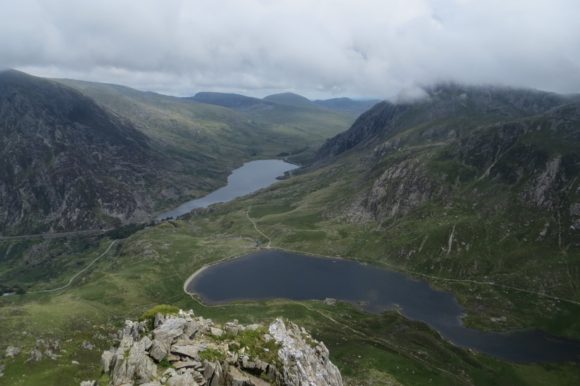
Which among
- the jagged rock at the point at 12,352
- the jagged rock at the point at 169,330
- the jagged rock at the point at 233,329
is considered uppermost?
the jagged rock at the point at 169,330

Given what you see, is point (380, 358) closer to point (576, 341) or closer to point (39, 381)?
point (576, 341)

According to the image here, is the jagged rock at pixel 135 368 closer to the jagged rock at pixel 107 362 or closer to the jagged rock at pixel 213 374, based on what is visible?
the jagged rock at pixel 107 362

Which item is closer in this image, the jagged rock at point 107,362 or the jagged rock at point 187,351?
the jagged rock at point 187,351

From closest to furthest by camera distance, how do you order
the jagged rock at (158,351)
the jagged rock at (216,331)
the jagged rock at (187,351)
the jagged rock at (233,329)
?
the jagged rock at (158,351) < the jagged rock at (187,351) < the jagged rock at (216,331) < the jagged rock at (233,329)

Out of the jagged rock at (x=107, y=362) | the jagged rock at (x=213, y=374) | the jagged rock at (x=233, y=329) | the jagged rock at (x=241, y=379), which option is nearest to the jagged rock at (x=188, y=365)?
the jagged rock at (x=213, y=374)

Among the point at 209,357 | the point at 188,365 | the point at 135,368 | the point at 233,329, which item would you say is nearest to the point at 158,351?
the point at 135,368

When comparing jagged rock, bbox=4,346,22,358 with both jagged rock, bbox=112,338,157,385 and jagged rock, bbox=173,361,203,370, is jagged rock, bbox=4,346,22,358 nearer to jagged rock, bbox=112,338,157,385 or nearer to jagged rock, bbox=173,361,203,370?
jagged rock, bbox=112,338,157,385

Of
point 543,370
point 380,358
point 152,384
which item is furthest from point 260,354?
point 543,370

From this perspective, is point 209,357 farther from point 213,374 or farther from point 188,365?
point 213,374
